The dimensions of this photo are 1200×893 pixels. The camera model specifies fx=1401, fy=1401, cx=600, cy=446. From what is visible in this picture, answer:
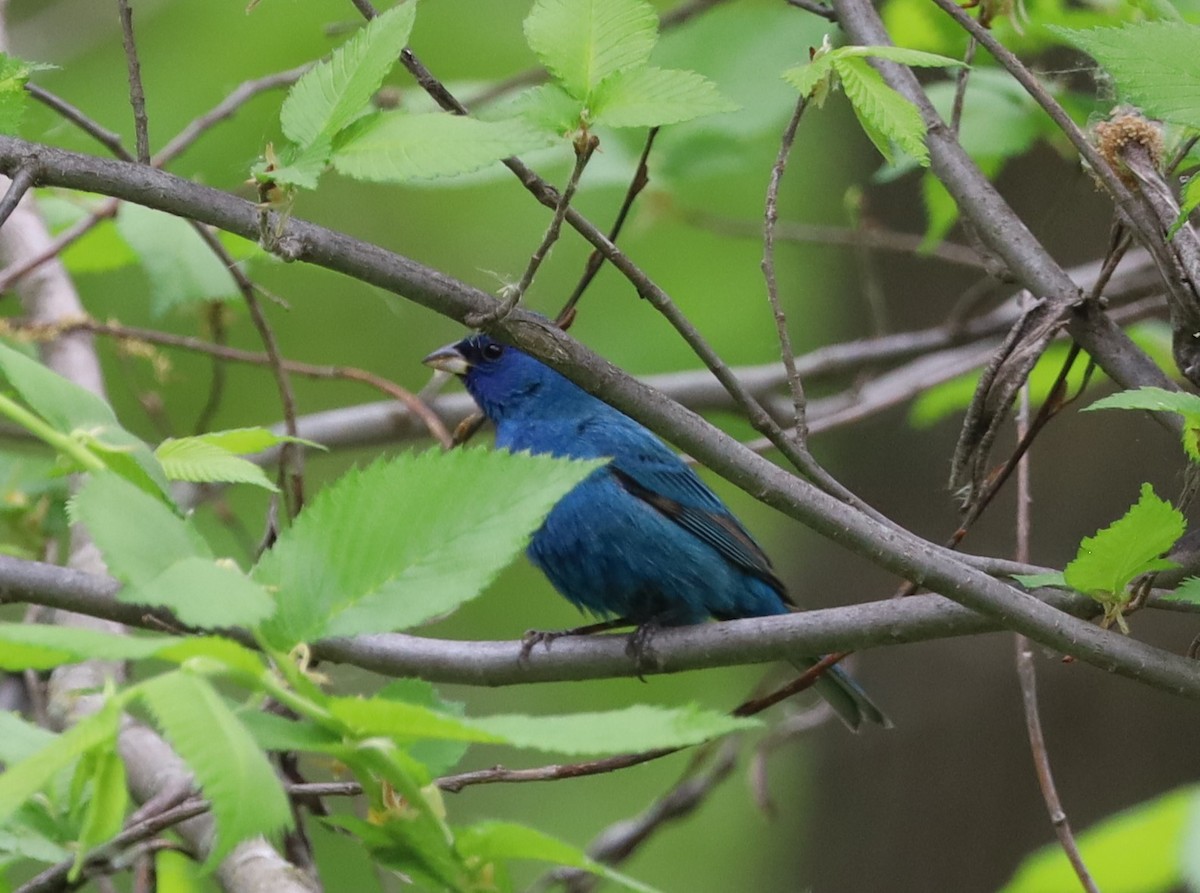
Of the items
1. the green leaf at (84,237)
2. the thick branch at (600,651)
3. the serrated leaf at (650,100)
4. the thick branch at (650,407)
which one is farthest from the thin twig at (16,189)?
the green leaf at (84,237)

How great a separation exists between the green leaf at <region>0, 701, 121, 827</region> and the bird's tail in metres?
3.41

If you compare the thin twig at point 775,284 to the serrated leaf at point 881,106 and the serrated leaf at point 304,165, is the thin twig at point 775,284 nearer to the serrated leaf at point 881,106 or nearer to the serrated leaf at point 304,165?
the serrated leaf at point 881,106

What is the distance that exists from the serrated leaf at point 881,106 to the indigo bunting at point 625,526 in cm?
201

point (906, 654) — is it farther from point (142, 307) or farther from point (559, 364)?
point (559, 364)

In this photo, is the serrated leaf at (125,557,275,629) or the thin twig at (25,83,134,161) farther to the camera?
the thin twig at (25,83,134,161)

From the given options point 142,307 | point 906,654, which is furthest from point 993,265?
point 142,307

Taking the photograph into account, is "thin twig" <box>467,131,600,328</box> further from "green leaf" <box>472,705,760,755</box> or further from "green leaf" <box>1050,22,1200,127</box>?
"green leaf" <box>472,705,760,755</box>

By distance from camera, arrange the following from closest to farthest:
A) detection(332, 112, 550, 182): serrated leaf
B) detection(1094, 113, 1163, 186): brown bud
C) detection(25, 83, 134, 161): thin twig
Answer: detection(332, 112, 550, 182): serrated leaf → detection(1094, 113, 1163, 186): brown bud → detection(25, 83, 134, 161): thin twig

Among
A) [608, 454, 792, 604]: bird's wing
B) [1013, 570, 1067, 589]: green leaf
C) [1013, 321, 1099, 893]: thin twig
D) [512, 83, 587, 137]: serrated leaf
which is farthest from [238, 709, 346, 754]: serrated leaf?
[608, 454, 792, 604]: bird's wing

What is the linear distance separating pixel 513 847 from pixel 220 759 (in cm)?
30

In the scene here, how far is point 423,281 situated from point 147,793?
171 centimetres

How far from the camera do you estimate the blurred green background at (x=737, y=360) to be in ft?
19.3

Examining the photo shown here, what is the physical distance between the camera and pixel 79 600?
2.11 m

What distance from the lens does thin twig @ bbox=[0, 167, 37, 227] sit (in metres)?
1.87
